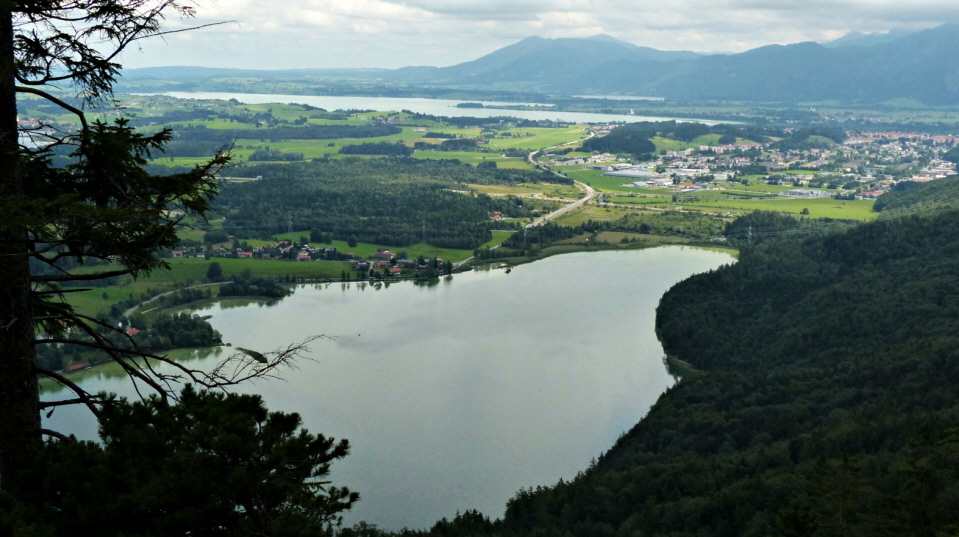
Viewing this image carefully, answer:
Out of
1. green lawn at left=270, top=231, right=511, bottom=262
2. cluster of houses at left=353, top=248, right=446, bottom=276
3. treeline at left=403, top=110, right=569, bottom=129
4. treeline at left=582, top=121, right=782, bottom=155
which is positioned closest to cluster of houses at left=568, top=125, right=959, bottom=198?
treeline at left=582, top=121, right=782, bottom=155

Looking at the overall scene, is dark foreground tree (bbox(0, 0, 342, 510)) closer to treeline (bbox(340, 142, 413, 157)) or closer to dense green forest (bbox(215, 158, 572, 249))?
dense green forest (bbox(215, 158, 572, 249))

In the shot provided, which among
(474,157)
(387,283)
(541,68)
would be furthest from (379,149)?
(541,68)

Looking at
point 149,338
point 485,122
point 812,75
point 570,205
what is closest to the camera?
point 149,338

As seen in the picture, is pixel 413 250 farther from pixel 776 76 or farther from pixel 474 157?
pixel 776 76

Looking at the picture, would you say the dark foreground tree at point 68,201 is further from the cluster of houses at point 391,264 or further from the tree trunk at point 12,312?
the cluster of houses at point 391,264

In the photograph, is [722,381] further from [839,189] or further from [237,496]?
[839,189]

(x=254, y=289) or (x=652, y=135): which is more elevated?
(x=652, y=135)
